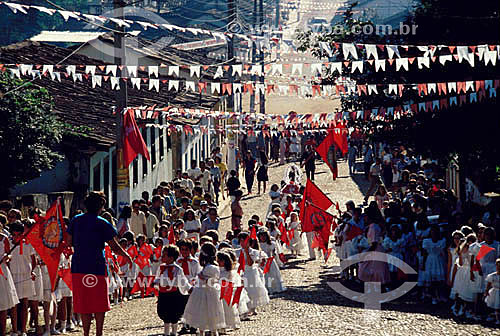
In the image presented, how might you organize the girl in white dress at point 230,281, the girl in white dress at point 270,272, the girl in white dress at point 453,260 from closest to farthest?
the girl in white dress at point 230,281 < the girl in white dress at point 453,260 < the girl in white dress at point 270,272

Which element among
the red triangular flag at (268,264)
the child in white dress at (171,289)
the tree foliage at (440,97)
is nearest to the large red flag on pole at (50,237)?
the child in white dress at (171,289)

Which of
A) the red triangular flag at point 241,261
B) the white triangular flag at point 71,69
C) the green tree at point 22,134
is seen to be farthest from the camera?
the green tree at point 22,134

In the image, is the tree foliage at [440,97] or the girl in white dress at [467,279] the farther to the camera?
the tree foliage at [440,97]

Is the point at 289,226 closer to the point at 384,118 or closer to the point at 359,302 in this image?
the point at 384,118

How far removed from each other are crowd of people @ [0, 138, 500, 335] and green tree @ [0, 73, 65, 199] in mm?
2530

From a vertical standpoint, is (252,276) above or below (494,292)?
above

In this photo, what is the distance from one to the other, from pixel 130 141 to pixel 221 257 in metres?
7.41

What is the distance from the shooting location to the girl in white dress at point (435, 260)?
1595 centimetres

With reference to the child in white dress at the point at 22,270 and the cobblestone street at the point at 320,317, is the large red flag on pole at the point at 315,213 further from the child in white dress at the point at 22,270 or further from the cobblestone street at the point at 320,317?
the child in white dress at the point at 22,270

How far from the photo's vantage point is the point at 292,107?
82.1 meters

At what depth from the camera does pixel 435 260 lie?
52.8ft

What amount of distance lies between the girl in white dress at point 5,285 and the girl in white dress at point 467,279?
6.92 meters

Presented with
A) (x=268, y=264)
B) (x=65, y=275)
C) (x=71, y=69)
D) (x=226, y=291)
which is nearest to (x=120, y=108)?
(x=71, y=69)

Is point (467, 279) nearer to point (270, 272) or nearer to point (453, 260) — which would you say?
point (453, 260)
